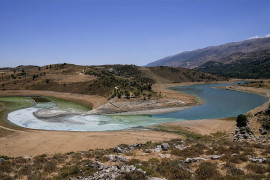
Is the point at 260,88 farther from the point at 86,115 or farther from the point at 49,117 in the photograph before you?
the point at 49,117

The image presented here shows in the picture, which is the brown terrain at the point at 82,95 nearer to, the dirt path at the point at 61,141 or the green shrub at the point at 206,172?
the dirt path at the point at 61,141

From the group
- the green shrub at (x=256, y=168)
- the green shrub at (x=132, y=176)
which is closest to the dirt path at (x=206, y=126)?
the green shrub at (x=256, y=168)

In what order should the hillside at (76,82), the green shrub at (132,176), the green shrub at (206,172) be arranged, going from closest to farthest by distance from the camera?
the green shrub at (132,176) < the green shrub at (206,172) < the hillside at (76,82)

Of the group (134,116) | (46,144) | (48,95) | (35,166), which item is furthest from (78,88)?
(35,166)

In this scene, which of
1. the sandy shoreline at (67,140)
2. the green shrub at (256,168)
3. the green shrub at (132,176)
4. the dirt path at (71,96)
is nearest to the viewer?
the green shrub at (132,176)

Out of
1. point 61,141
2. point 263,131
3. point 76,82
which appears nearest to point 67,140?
point 61,141

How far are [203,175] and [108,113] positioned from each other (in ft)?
Result: 155

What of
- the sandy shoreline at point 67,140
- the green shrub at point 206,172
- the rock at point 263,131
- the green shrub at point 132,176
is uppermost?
the green shrub at point 132,176

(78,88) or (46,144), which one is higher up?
(78,88)

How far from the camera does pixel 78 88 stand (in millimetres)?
93750

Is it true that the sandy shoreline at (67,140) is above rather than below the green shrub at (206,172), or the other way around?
below

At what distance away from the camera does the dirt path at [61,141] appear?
98.3ft

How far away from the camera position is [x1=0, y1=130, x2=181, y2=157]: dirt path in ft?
98.3

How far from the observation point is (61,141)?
33.7 meters
